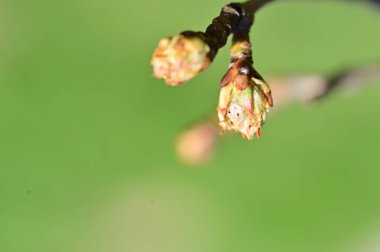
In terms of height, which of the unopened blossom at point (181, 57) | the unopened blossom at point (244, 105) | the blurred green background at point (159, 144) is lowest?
the blurred green background at point (159, 144)

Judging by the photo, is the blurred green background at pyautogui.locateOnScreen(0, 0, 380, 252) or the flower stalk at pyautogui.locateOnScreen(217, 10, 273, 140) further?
the blurred green background at pyautogui.locateOnScreen(0, 0, 380, 252)

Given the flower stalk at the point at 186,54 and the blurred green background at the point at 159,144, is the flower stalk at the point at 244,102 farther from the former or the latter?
the blurred green background at the point at 159,144

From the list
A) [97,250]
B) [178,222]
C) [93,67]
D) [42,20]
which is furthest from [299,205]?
[42,20]

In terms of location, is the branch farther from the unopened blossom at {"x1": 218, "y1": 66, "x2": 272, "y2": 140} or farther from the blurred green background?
the blurred green background

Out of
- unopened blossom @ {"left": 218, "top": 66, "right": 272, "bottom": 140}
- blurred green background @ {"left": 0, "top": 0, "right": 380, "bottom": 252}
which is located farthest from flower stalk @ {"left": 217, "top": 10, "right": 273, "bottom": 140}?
blurred green background @ {"left": 0, "top": 0, "right": 380, "bottom": 252}

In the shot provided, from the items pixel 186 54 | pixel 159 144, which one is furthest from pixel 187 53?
pixel 159 144

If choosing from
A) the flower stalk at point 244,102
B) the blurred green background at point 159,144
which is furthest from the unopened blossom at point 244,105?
the blurred green background at point 159,144
